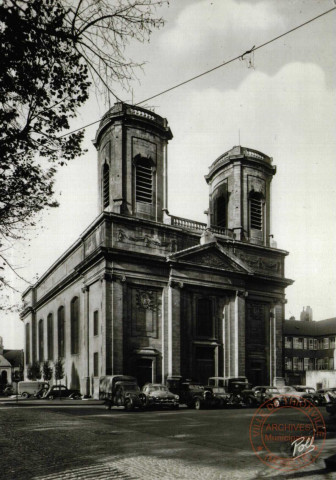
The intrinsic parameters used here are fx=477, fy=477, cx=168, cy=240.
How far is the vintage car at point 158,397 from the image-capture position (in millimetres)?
22286

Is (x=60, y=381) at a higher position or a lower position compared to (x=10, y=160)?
lower

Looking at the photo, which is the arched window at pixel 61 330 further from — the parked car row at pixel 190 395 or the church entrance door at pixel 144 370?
the parked car row at pixel 190 395

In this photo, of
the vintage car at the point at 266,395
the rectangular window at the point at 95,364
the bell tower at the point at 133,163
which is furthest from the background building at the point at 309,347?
the rectangular window at the point at 95,364

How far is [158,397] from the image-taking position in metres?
22.5

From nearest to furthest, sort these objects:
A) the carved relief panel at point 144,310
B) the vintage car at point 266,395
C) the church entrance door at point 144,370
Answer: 1. the vintage car at point 266,395
2. the church entrance door at point 144,370
3. the carved relief panel at point 144,310

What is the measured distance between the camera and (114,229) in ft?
98.5

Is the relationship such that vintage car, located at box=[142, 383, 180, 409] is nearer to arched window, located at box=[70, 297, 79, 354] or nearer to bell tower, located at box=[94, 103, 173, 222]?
bell tower, located at box=[94, 103, 173, 222]

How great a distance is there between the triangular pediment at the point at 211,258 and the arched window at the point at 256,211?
4938mm

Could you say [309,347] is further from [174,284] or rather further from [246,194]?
[174,284]

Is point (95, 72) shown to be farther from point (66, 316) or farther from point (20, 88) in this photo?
point (66, 316)


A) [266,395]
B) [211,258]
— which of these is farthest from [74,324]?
Answer: [266,395]

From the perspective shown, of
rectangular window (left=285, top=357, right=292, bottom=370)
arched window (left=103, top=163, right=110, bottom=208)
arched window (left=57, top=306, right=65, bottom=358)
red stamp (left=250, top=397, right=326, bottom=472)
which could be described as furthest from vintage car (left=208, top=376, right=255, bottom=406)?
rectangular window (left=285, top=357, right=292, bottom=370)

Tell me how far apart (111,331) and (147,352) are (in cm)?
299

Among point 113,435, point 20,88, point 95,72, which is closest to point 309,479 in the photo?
point 113,435
